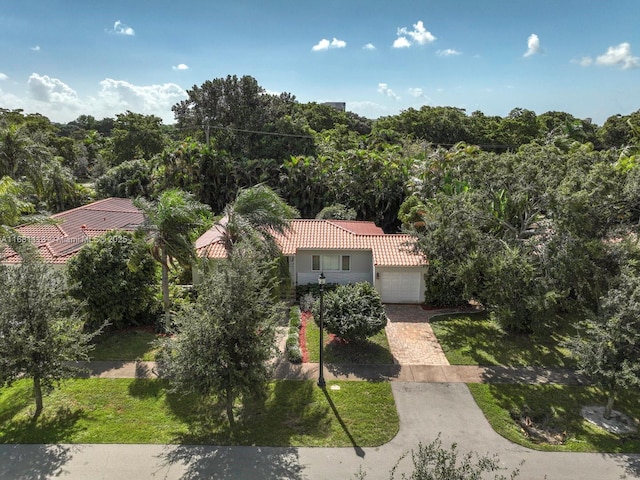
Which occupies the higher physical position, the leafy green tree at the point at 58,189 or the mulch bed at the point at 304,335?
the leafy green tree at the point at 58,189

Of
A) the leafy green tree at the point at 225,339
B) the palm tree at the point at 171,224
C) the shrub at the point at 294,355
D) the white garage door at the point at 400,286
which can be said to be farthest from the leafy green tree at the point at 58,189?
the leafy green tree at the point at 225,339

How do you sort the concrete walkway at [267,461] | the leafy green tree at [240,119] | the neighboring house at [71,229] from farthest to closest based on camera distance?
the leafy green tree at [240,119], the neighboring house at [71,229], the concrete walkway at [267,461]

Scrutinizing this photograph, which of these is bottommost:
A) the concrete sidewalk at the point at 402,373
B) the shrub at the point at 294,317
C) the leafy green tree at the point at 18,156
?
the concrete sidewalk at the point at 402,373

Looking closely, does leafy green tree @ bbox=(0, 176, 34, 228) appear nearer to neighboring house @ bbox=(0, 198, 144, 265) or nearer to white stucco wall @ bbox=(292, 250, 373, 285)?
neighboring house @ bbox=(0, 198, 144, 265)

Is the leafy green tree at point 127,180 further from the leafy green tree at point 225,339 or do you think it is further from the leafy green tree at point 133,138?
the leafy green tree at point 225,339

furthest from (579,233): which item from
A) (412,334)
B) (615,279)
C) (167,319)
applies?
(167,319)

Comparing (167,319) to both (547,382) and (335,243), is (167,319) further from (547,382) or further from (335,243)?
(547,382)

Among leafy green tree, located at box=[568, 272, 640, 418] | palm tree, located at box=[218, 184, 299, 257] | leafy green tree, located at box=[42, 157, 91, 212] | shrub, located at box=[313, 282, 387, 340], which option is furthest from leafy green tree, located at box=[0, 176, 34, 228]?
leafy green tree, located at box=[568, 272, 640, 418]
